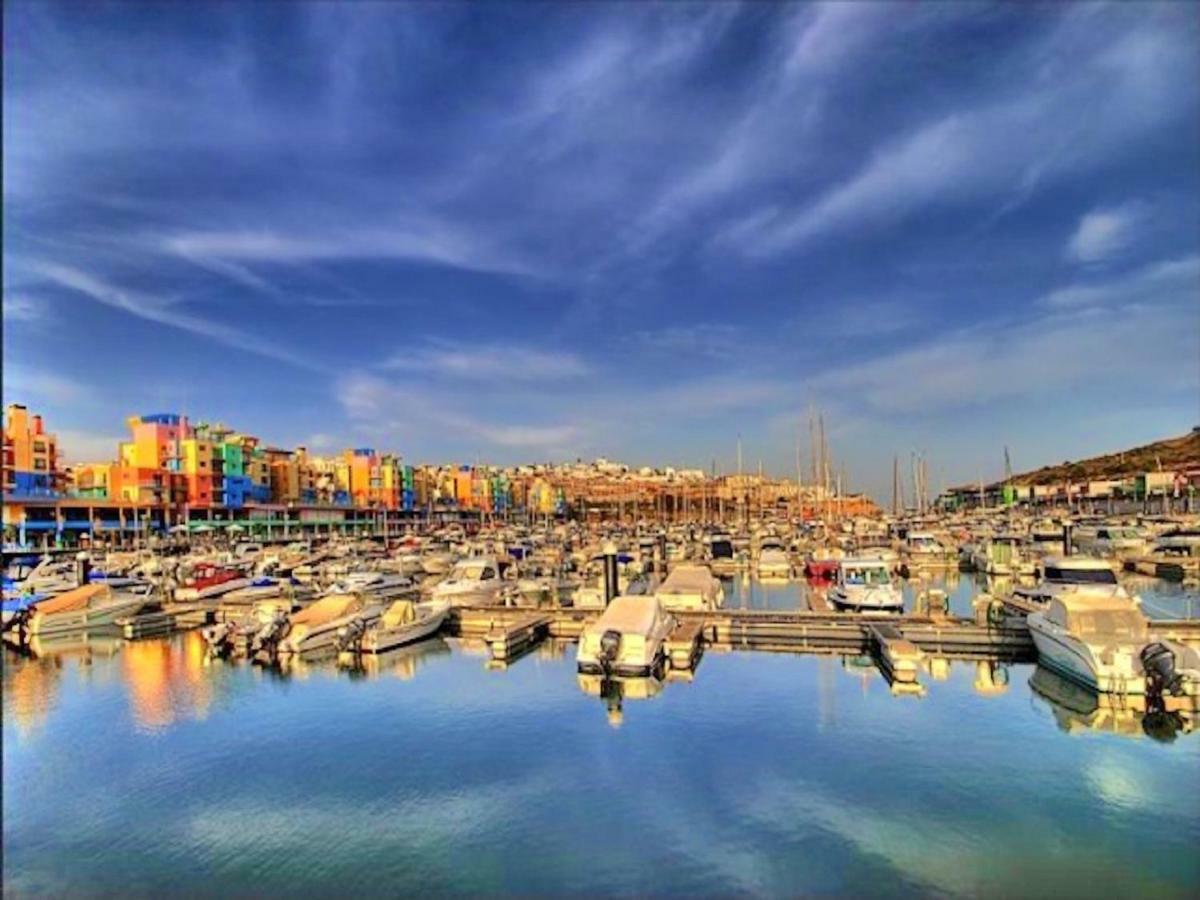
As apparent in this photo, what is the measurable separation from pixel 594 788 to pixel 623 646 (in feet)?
31.0

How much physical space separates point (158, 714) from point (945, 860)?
22.1 metres

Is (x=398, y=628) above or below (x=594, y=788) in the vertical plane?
above

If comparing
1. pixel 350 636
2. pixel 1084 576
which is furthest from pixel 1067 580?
pixel 350 636

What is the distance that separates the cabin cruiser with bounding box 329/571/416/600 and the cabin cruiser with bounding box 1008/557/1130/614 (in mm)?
31047

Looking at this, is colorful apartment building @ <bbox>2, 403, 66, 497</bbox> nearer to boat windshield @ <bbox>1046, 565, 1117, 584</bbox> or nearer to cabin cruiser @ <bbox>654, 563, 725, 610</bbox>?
cabin cruiser @ <bbox>654, 563, 725, 610</bbox>

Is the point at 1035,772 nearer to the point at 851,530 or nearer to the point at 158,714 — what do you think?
the point at 158,714

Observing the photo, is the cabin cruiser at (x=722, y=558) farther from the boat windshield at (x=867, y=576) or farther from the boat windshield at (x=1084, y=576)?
the boat windshield at (x=1084, y=576)

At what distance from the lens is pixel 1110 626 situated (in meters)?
25.9

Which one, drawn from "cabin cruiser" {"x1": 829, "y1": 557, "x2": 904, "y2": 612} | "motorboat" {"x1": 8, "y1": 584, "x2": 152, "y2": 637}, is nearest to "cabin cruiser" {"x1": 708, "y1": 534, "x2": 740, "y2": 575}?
"cabin cruiser" {"x1": 829, "y1": 557, "x2": 904, "y2": 612}

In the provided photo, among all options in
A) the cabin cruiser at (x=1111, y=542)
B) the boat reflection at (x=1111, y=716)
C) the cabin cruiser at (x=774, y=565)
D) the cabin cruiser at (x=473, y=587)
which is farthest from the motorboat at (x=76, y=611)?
the cabin cruiser at (x=1111, y=542)

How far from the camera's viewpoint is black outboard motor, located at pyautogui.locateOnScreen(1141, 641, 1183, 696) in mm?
23312

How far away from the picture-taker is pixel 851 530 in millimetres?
93250

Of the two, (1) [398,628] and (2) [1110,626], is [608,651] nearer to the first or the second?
(1) [398,628]

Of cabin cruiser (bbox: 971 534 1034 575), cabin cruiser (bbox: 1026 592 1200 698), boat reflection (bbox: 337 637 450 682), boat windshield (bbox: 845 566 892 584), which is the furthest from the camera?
cabin cruiser (bbox: 971 534 1034 575)
